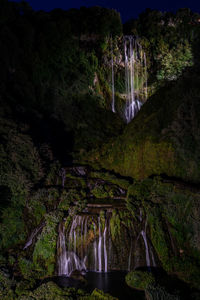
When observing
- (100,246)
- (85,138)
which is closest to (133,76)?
(85,138)

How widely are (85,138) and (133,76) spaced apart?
17.7ft

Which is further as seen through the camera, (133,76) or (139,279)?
(133,76)

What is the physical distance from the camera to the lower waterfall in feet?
21.7

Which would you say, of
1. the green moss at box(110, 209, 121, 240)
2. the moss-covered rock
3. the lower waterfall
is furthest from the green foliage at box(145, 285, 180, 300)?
the moss-covered rock

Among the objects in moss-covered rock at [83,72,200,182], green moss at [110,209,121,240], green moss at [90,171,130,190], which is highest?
moss-covered rock at [83,72,200,182]

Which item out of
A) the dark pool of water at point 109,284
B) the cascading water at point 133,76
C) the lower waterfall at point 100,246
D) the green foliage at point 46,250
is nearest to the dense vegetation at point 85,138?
the green foliage at point 46,250

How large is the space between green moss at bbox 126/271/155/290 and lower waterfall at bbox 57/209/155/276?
1.77ft

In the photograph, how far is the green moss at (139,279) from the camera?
5742mm

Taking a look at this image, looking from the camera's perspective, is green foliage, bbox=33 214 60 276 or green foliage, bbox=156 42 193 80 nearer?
green foliage, bbox=33 214 60 276

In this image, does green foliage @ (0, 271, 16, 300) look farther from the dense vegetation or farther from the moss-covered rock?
the moss-covered rock

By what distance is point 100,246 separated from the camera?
6.74 metres

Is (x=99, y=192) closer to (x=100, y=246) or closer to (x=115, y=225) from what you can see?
(x=115, y=225)

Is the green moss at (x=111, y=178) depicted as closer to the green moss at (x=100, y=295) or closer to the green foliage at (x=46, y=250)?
the green foliage at (x=46, y=250)

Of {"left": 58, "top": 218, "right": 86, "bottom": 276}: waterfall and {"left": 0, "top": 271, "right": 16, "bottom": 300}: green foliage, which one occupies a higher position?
{"left": 58, "top": 218, "right": 86, "bottom": 276}: waterfall
